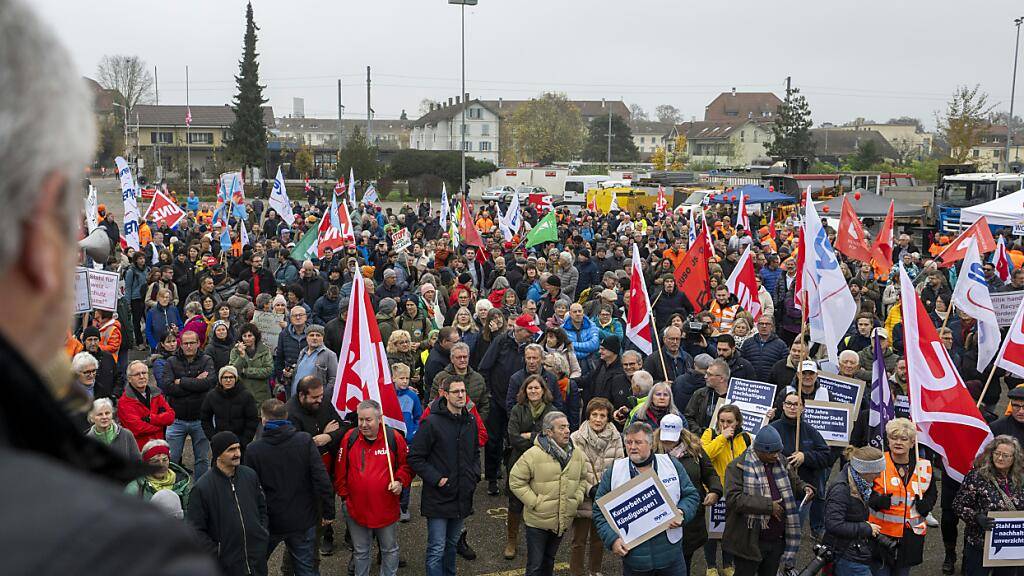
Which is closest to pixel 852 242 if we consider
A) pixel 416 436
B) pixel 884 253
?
pixel 884 253

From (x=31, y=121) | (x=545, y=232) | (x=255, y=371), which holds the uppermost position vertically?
(x=31, y=121)

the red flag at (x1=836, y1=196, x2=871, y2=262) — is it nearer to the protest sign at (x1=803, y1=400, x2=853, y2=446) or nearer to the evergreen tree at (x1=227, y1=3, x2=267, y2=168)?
the protest sign at (x1=803, y1=400, x2=853, y2=446)

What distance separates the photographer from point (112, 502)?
2.06 feet

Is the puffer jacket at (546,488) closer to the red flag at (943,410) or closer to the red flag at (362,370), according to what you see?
the red flag at (362,370)

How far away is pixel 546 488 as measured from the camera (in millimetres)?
7047

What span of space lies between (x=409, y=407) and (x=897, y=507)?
414 cm

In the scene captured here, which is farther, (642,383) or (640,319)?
(640,319)

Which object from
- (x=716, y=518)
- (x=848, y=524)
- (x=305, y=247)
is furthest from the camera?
(x=305, y=247)

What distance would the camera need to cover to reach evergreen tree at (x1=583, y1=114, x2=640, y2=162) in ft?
286

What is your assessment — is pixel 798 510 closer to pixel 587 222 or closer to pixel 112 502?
pixel 112 502

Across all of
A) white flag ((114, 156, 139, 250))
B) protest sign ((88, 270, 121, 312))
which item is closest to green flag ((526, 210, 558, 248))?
white flag ((114, 156, 139, 250))

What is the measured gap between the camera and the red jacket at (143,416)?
7.74 meters

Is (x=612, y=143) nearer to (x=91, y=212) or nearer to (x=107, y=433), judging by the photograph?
(x=91, y=212)

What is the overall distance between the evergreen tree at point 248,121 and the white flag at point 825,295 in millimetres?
57615
